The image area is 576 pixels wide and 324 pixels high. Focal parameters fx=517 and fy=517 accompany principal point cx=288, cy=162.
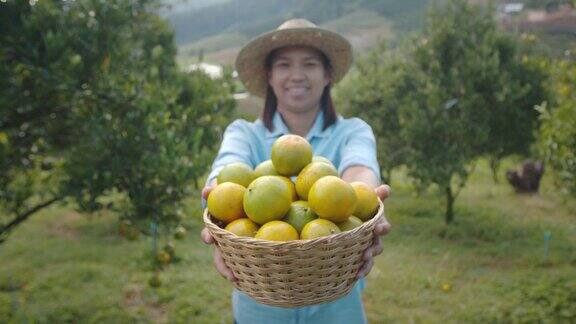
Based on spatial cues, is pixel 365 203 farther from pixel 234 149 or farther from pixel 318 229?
pixel 234 149

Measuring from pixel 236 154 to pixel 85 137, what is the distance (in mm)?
1645

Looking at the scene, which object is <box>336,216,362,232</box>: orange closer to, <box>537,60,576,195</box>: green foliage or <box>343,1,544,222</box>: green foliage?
<box>537,60,576,195</box>: green foliage

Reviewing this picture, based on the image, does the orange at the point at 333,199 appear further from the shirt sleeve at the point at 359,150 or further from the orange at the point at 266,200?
the shirt sleeve at the point at 359,150

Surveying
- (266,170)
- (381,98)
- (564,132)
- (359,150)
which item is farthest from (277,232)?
(381,98)

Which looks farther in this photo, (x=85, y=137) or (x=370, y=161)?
(x=85, y=137)

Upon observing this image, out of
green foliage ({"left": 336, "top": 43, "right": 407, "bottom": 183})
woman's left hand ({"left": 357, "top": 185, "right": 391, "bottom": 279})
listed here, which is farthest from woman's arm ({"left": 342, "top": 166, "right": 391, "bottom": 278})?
green foliage ({"left": 336, "top": 43, "right": 407, "bottom": 183})

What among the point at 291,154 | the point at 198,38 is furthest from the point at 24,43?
the point at 198,38

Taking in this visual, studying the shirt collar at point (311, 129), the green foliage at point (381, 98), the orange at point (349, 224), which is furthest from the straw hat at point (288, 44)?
the green foliage at point (381, 98)

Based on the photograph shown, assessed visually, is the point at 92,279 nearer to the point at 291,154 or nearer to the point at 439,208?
the point at 291,154

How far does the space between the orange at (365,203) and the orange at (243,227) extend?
0.39 m

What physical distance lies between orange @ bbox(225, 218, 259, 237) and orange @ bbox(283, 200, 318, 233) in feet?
0.41

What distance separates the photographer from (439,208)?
32.2ft

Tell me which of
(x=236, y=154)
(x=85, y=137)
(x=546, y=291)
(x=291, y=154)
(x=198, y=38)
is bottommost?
(x=198, y=38)

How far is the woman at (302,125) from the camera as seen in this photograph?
2354 mm
